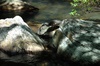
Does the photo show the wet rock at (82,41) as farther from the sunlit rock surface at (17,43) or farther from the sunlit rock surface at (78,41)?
the sunlit rock surface at (17,43)

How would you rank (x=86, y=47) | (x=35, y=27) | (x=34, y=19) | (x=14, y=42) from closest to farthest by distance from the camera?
(x=86, y=47), (x=14, y=42), (x=35, y=27), (x=34, y=19)

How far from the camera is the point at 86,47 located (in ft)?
33.7

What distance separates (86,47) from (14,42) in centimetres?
321

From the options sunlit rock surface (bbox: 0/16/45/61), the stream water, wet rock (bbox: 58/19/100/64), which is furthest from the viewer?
the stream water

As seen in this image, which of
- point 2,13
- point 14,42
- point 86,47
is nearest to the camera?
point 86,47

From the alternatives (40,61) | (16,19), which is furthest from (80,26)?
(16,19)

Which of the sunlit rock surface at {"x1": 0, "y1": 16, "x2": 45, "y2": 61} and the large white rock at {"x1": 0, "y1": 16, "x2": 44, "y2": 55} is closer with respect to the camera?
the sunlit rock surface at {"x1": 0, "y1": 16, "x2": 45, "y2": 61}

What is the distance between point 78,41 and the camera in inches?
419

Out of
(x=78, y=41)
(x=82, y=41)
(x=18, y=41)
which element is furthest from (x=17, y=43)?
(x=82, y=41)

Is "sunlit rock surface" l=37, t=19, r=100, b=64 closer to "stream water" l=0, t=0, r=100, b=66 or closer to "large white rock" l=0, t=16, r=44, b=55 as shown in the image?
"large white rock" l=0, t=16, r=44, b=55

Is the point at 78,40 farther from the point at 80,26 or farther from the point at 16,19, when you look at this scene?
the point at 16,19

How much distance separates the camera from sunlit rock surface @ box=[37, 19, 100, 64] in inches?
390

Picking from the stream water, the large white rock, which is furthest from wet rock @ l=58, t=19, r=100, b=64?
the stream water

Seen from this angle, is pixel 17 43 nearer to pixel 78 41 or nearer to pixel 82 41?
pixel 78 41
